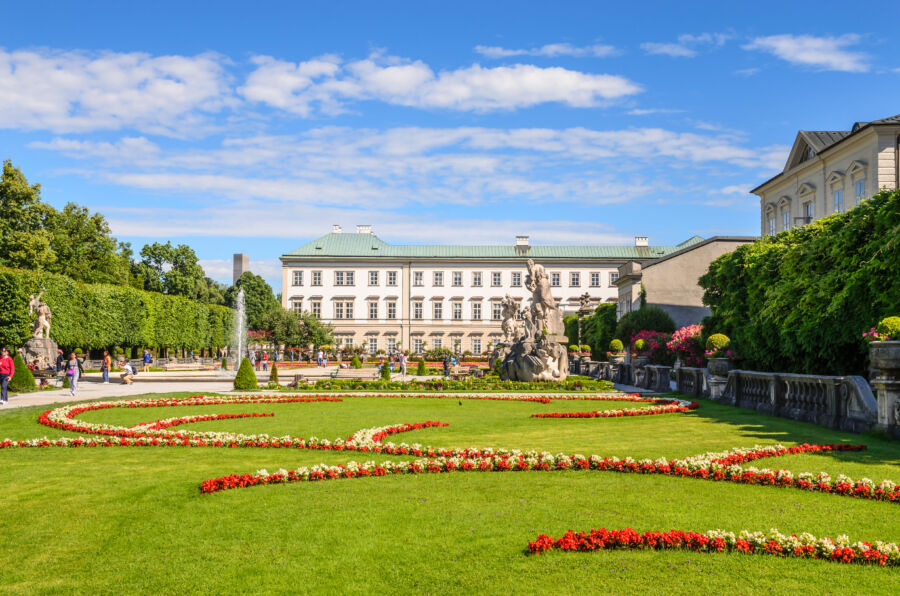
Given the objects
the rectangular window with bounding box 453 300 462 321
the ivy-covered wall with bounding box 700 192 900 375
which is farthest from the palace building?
the rectangular window with bounding box 453 300 462 321

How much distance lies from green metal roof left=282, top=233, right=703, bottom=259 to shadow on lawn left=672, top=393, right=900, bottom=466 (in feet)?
207

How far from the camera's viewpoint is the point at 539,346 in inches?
1085

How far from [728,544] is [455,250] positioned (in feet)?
244

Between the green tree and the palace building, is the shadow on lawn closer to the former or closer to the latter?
the palace building

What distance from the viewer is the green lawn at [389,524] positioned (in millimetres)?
4559

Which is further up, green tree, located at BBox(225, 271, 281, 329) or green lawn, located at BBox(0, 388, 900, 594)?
green tree, located at BBox(225, 271, 281, 329)

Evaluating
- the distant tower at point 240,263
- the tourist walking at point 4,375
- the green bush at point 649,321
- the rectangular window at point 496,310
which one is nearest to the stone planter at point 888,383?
the tourist walking at point 4,375

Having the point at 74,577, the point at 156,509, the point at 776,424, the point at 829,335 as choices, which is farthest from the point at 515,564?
the point at 829,335

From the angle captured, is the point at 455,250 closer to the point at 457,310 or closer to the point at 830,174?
the point at 457,310

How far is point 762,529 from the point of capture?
548cm

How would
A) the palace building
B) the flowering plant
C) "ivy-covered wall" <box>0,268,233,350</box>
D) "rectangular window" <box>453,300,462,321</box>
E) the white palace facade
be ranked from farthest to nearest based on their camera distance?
1. "rectangular window" <box>453,300,462,321</box>
2. the white palace facade
3. "ivy-covered wall" <box>0,268,233,350</box>
4. the palace building
5. the flowering plant

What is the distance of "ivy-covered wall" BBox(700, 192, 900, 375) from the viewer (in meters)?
14.0

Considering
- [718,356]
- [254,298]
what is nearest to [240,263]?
[254,298]

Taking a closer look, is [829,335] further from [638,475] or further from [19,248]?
[19,248]
